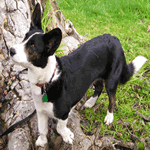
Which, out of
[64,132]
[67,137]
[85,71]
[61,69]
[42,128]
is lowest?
[67,137]

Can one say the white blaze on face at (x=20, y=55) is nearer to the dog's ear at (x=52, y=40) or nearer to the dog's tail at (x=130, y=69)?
the dog's ear at (x=52, y=40)

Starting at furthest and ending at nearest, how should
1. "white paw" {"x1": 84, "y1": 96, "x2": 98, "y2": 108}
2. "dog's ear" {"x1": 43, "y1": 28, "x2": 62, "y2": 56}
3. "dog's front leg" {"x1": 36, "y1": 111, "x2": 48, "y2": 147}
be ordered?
"white paw" {"x1": 84, "y1": 96, "x2": 98, "y2": 108} → "dog's front leg" {"x1": 36, "y1": 111, "x2": 48, "y2": 147} → "dog's ear" {"x1": 43, "y1": 28, "x2": 62, "y2": 56}

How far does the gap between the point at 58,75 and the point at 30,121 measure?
2.96 feet

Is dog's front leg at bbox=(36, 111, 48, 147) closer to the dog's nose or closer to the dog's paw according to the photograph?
the dog's paw

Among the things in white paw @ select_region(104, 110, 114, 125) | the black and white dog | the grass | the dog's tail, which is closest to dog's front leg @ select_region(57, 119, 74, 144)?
the black and white dog

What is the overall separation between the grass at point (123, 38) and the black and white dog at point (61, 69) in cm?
29

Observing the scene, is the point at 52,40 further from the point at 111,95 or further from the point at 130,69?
the point at 130,69

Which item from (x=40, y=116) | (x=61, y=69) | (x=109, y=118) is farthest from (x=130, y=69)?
(x=40, y=116)

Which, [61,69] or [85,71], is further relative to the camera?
[85,71]

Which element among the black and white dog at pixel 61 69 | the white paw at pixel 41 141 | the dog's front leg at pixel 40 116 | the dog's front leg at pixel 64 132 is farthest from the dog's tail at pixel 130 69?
the white paw at pixel 41 141

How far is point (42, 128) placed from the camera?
190 cm

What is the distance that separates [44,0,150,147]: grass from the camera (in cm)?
259

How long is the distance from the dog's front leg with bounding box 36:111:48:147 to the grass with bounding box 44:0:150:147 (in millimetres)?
Answer: 766

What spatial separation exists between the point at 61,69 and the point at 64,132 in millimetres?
832
